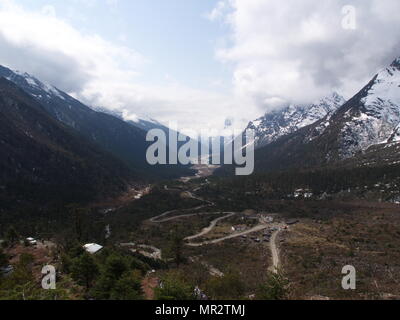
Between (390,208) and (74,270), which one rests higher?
(390,208)

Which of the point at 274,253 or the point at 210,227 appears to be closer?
the point at 274,253

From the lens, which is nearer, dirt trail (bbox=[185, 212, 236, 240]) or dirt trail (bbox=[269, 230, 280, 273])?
dirt trail (bbox=[269, 230, 280, 273])

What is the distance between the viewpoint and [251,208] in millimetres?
173375

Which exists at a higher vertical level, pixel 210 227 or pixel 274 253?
pixel 210 227

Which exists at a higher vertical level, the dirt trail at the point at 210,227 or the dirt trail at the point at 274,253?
the dirt trail at the point at 210,227

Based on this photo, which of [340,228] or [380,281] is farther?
[340,228]

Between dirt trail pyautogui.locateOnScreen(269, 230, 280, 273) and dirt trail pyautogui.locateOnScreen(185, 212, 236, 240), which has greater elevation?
dirt trail pyautogui.locateOnScreen(185, 212, 236, 240)

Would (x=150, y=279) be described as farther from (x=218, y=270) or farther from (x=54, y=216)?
(x=54, y=216)

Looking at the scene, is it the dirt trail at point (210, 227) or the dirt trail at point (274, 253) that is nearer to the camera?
the dirt trail at point (274, 253)
